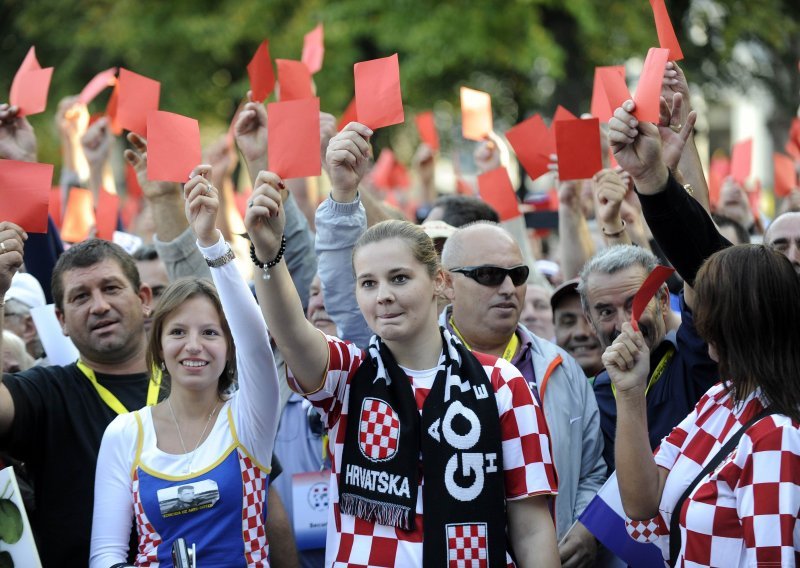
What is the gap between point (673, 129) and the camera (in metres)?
3.65

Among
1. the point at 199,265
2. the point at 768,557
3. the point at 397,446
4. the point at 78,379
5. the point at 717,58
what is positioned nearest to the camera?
the point at 768,557

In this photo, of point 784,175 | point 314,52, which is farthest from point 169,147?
point 784,175

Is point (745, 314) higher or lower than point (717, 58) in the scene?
lower

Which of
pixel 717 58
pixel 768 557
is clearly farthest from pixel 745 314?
pixel 717 58

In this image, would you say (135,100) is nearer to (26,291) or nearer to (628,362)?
(26,291)

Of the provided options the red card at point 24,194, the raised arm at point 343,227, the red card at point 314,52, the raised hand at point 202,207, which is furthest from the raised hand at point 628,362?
the red card at point 314,52

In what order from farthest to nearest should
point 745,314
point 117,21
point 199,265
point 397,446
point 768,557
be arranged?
1. point 117,21
2. point 199,265
3. point 397,446
4. point 745,314
5. point 768,557

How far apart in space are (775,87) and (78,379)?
46.1 ft

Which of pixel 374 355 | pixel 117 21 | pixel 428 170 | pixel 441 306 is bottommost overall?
pixel 374 355

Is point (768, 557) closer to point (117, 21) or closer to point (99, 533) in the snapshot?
point (99, 533)

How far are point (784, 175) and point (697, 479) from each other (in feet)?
17.0

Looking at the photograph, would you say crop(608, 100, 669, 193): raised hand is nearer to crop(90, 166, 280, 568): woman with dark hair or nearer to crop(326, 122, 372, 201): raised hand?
crop(326, 122, 372, 201): raised hand

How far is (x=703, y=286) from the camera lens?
2842 mm

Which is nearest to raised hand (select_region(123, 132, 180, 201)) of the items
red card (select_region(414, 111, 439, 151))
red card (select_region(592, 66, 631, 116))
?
red card (select_region(592, 66, 631, 116))
